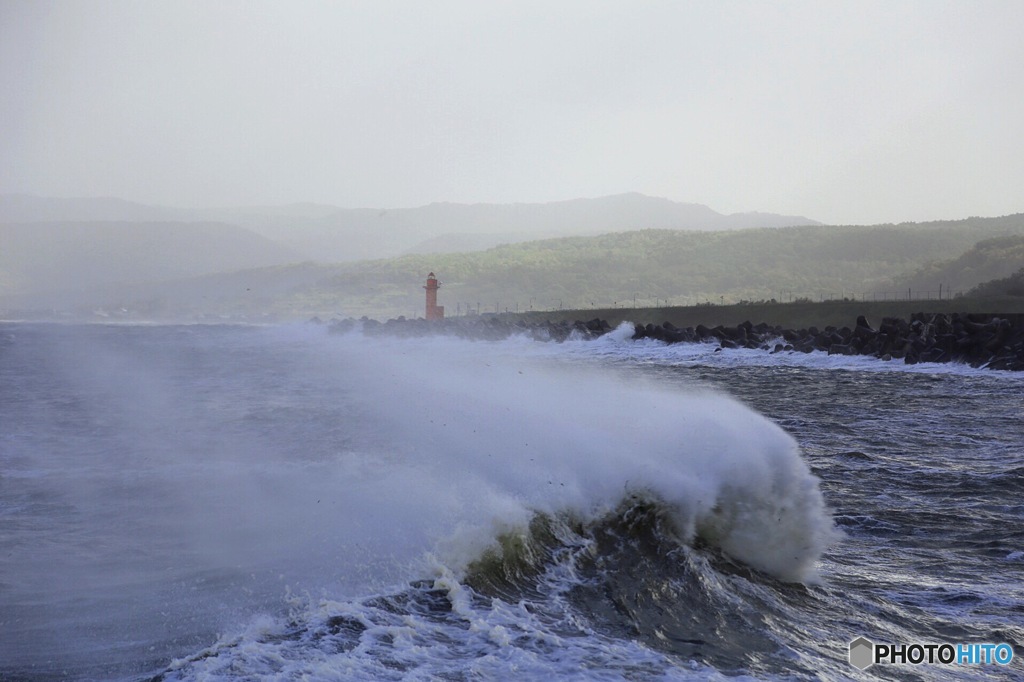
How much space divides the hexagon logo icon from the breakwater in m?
15.5

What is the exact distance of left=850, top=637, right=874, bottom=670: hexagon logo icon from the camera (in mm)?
3814

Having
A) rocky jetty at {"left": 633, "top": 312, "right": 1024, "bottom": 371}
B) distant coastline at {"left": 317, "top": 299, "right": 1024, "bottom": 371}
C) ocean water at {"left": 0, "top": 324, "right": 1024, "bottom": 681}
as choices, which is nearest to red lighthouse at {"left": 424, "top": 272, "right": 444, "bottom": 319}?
distant coastline at {"left": 317, "top": 299, "right": 1024, "bottom": 371}

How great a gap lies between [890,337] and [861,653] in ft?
64.2

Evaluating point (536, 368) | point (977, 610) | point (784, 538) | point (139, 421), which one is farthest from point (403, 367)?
point (977, 610)

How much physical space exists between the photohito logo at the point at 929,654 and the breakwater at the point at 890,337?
15309mm

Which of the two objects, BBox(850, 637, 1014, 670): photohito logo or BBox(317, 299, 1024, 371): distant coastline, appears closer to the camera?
BBox(850, 637, 1014, 670): photohito logo

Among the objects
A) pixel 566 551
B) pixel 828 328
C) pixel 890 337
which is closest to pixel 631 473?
pixel 566 551

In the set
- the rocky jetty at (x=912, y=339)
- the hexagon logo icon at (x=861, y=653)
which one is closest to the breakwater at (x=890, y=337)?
the rocky jetty at (x=912, y=339)

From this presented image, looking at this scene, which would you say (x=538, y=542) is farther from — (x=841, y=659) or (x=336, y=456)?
(x=336, y=456)

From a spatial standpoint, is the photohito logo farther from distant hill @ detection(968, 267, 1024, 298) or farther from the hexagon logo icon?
distant hill @ detection(968, 267, 1024, 298)

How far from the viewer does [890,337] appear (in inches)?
853

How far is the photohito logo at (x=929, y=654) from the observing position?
385cm

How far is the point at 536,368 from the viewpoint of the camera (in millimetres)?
18578

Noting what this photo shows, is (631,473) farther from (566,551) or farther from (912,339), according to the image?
(912,339)
